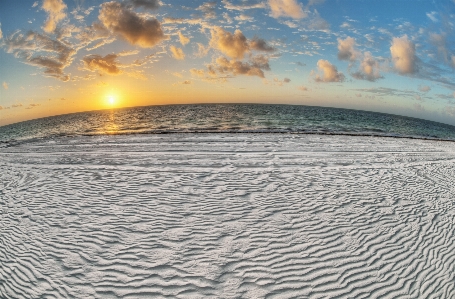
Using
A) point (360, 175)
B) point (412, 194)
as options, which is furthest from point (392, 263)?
point (360, 175)

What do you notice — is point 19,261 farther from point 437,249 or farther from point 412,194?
point 412,194

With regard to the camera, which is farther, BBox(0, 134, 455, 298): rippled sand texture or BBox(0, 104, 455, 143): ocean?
BBox(0, 104, 455, 143): ocean

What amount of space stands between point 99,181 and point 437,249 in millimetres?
11452

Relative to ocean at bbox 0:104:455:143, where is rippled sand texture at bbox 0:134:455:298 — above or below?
below

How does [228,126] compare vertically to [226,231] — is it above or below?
above

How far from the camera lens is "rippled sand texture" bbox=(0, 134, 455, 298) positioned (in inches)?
203

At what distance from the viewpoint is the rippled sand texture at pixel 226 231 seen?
17.0 feet

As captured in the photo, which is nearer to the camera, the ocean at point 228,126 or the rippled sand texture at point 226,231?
the rippled sand texture at point 226,231

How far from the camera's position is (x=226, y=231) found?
6.77 m

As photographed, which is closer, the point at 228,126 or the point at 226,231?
the point at 226,231

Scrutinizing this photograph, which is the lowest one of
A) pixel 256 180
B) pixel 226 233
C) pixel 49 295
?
pixel 49 295

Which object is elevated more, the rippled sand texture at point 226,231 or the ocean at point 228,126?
the ocean at point 228,126

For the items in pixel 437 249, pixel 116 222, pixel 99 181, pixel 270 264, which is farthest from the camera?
pixel 99 181

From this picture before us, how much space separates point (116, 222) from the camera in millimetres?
7289
